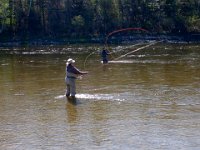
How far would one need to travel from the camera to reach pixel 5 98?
20.3 m

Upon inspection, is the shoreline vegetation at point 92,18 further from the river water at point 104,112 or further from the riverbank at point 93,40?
the river water at point 104,112

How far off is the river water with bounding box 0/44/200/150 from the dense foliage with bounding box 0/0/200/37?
44.4m

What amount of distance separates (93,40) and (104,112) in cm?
4939

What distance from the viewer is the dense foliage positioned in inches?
2852

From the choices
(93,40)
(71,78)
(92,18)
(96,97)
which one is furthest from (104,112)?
(92,18)

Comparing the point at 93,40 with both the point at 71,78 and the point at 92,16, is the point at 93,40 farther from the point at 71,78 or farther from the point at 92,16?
the point at 71,78

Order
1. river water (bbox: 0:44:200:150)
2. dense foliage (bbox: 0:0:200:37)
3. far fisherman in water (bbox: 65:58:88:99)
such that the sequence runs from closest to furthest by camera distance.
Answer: river water (bbox: 0:44:200:150) < far fisherman in water (bbox: 65:58:88:99) < dense foliage (bbox: 0:0:200:37)

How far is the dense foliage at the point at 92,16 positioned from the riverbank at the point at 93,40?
12.0ft

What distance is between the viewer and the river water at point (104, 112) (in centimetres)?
1304

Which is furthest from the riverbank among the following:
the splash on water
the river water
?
the splash on water

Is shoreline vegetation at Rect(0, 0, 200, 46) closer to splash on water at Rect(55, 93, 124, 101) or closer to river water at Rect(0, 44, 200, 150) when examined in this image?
river water at Rect(0, 44, 200, 150)

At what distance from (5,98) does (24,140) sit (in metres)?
7.20

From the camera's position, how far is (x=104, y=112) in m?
16.7

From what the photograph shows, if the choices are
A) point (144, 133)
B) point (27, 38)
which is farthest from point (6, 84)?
point (27, 38)
